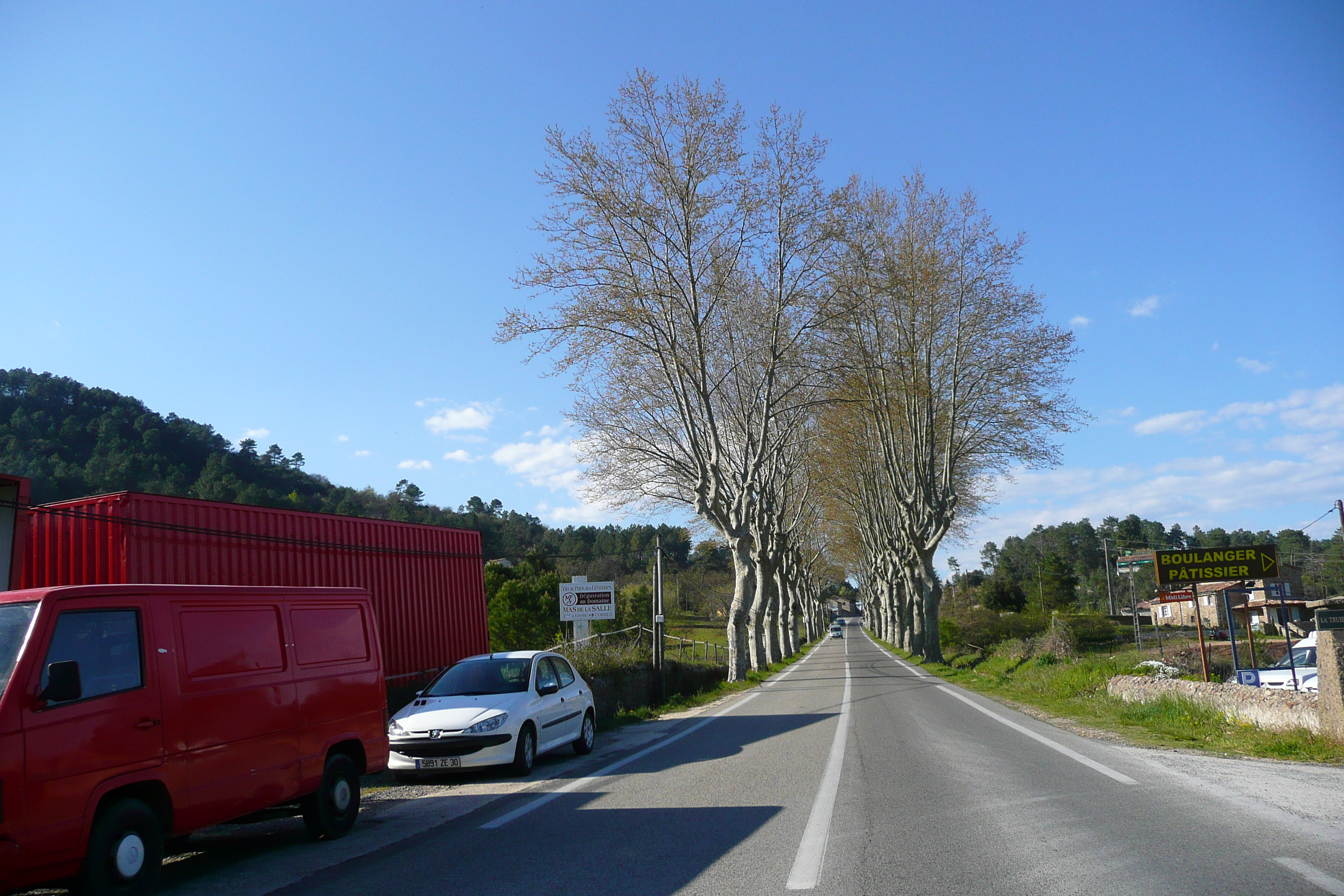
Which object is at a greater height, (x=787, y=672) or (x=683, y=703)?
(x=683, y=703)

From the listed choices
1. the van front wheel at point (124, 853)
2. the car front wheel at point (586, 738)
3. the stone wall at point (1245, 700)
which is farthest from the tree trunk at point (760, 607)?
the van front wheel at point (124, 853)

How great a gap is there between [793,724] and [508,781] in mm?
6385

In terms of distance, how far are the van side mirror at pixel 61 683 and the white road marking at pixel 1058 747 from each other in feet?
28.7

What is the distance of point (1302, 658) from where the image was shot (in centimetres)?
2044

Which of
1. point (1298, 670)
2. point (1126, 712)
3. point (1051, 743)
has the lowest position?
point (1298, 670)

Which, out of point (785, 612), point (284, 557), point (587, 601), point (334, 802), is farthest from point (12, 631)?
point (785, 612)

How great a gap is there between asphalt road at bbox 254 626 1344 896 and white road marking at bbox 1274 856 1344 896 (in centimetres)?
2

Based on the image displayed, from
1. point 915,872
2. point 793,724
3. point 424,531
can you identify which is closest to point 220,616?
point 915,872

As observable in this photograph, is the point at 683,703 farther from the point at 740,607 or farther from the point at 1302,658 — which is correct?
the point at 1302,658

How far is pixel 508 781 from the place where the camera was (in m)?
9.95

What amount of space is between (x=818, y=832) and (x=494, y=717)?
4.95 meters

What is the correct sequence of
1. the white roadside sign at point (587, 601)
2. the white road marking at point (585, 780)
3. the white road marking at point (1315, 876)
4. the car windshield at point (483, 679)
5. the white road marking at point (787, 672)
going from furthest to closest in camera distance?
the white roadside sign at point (587, 601) → the white road marking at point (787, 672) → the car windshield at point (483, 679) → the white road marking at point (585, 780) → the white road marking at point (1315, 876)

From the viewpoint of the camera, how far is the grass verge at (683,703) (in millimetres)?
16406

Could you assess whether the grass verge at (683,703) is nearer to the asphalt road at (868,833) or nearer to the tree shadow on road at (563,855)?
the asphalt road at (868,833)
